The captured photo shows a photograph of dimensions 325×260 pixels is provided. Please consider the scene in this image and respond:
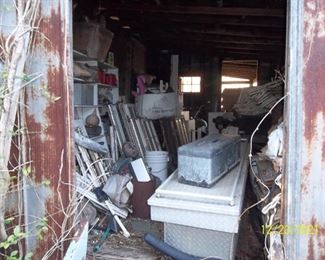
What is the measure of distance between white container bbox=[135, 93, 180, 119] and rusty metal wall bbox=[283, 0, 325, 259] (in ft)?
14.4

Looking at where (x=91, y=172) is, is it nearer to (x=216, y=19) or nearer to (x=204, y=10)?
(x=204, y=10)

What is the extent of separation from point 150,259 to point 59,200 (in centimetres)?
120

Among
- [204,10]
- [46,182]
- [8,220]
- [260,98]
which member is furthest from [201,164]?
[260,98]

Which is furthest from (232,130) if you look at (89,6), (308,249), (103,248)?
(308,249)

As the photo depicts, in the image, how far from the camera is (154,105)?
6.36 m

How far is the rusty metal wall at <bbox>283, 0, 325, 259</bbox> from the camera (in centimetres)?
194

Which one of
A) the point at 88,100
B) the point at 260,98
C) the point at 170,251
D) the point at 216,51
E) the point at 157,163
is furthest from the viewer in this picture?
the point at 216,51

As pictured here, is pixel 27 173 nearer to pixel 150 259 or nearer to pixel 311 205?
pixel 150 259

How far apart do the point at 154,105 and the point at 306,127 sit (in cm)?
450

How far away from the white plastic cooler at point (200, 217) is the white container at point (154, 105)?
3.37 meters

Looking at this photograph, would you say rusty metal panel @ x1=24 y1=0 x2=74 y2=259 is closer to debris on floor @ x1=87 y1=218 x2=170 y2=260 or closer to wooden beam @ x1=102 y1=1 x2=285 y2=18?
debris on floor @ x1=87 y1=218 x2=170 y2=260

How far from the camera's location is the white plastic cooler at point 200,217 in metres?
2.68

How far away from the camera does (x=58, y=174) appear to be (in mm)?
2227

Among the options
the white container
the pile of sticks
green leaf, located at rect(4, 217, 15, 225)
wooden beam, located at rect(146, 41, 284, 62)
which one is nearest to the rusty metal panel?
green leaf, located at rect(4, 217, 15, 225)
